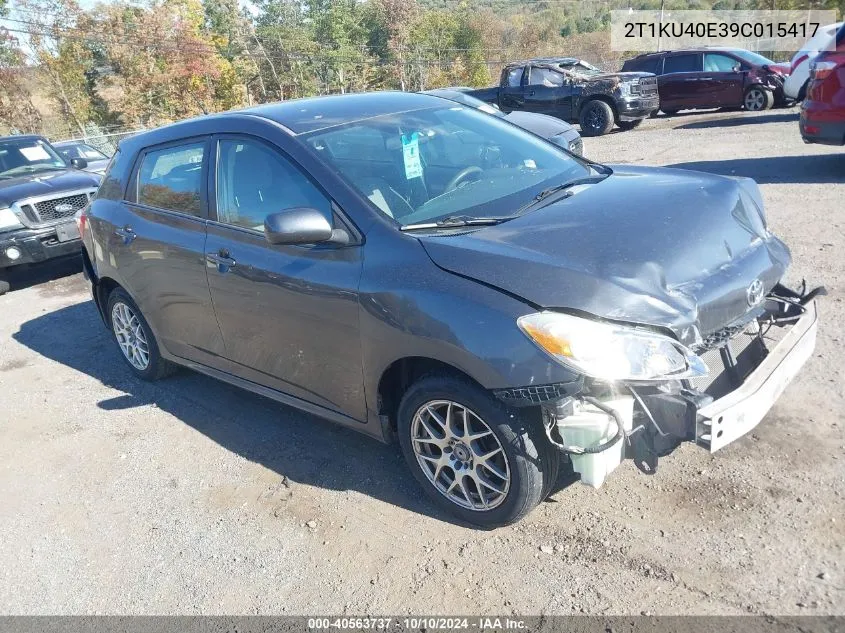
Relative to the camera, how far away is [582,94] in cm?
1623

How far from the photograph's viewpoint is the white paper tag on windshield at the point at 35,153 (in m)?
10.2

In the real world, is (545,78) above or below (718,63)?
above

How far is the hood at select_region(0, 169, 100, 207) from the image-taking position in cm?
888

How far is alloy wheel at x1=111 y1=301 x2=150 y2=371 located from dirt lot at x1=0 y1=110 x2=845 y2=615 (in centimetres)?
33

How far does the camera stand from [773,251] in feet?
Answer: 11.2

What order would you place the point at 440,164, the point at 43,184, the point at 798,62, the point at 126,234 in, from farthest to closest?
the point at 798,62 → the point at 43,184 → the point at 126,234 → the point at 440,164

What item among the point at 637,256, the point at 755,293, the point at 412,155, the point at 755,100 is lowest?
the point at 755,100

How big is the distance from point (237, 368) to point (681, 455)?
255 cm

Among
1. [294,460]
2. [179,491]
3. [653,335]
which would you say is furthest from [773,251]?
[179,491]

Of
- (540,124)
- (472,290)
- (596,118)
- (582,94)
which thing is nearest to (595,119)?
(596,118)

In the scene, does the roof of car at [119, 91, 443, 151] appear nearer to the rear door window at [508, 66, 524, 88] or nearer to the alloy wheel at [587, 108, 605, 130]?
the alloy wheel at [587, 108, 605, 130]

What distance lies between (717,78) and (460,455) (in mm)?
16004

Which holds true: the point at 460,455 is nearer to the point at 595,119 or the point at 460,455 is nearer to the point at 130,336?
the point at 130,336

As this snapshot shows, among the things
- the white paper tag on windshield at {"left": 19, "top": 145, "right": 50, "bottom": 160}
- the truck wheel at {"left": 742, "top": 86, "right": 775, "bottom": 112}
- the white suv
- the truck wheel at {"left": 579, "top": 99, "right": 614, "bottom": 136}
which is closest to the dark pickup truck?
the truck wheel at {"left": 579, "top": 99, "right": 614, "bottom": 136}
